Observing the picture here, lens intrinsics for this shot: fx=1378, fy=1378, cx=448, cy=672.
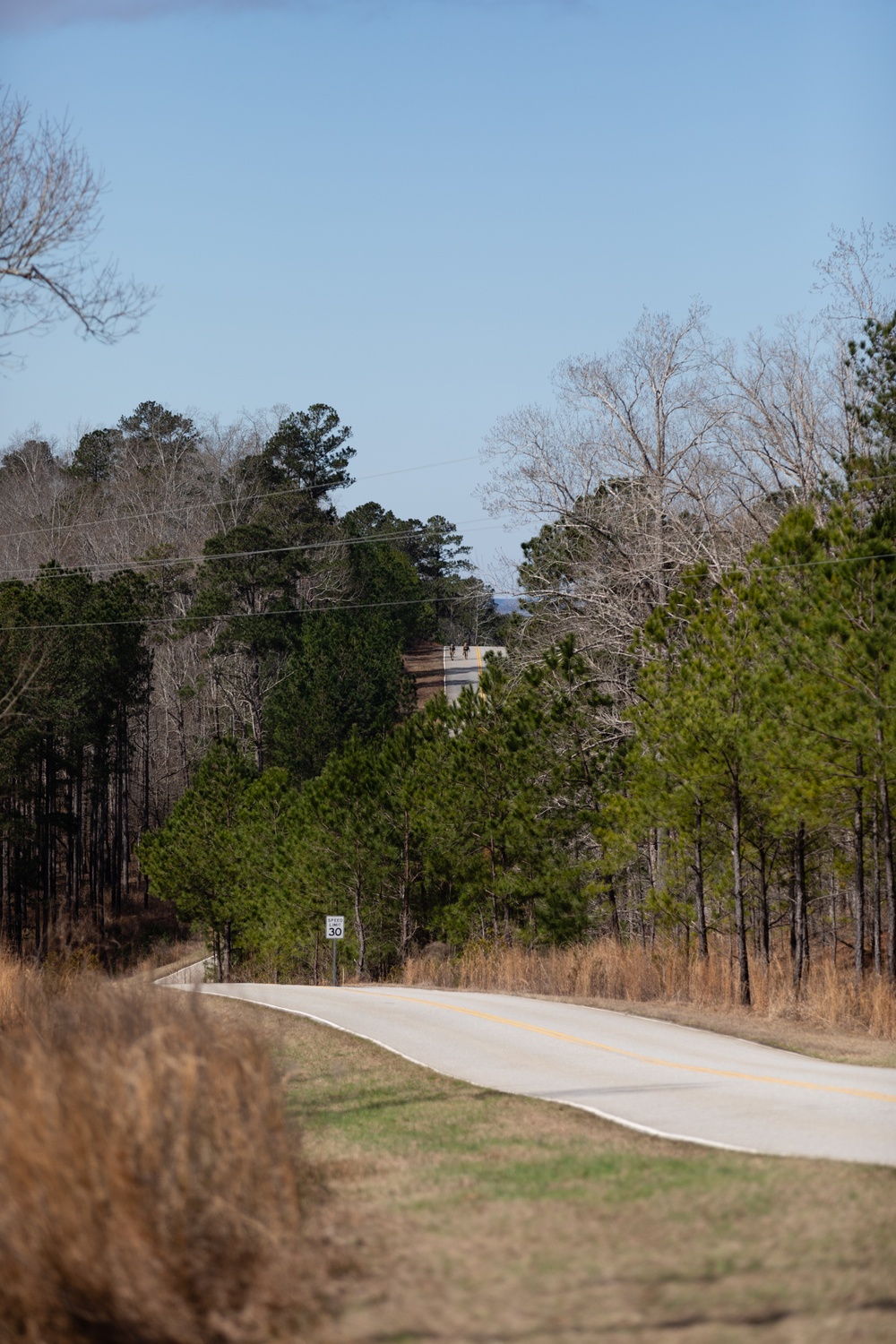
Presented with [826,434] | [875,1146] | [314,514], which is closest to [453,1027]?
[875,1146]

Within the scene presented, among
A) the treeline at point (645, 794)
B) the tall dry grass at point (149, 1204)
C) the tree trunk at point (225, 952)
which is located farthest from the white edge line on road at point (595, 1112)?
the tree trunk at point (225, 952)

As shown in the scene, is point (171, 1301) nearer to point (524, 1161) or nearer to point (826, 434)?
point (524, 1161)

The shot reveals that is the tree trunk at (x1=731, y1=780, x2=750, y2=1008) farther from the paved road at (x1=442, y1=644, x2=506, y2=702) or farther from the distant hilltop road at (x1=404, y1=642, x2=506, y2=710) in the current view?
the distant hilltop road at (x1=404, y1=642, x2=506, y2=710)

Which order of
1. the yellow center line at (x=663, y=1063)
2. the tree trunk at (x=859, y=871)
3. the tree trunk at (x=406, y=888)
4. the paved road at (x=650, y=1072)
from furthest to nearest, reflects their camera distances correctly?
the tree trunk at (x=406, y=888) < the tree trunk at (x=859, y=871) < the yellow center line at (x=663, y=1063) < the paved road at (x=650, y=1072)

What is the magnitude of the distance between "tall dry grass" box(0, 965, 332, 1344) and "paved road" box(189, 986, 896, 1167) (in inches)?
152

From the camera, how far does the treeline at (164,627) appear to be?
47.8m

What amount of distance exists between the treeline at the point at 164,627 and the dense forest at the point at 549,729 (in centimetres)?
27

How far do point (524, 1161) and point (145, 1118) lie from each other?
136 inches

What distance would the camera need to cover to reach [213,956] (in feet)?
179

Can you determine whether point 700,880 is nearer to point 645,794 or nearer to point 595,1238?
point 645,794

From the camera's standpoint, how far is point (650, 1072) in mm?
13188

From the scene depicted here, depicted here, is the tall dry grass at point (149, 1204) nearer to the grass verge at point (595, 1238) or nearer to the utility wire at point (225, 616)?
the grass verge at point (595, 1238)

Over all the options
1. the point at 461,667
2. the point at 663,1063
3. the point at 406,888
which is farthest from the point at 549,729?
the point at 461,667

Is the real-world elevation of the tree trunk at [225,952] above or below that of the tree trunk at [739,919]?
below
